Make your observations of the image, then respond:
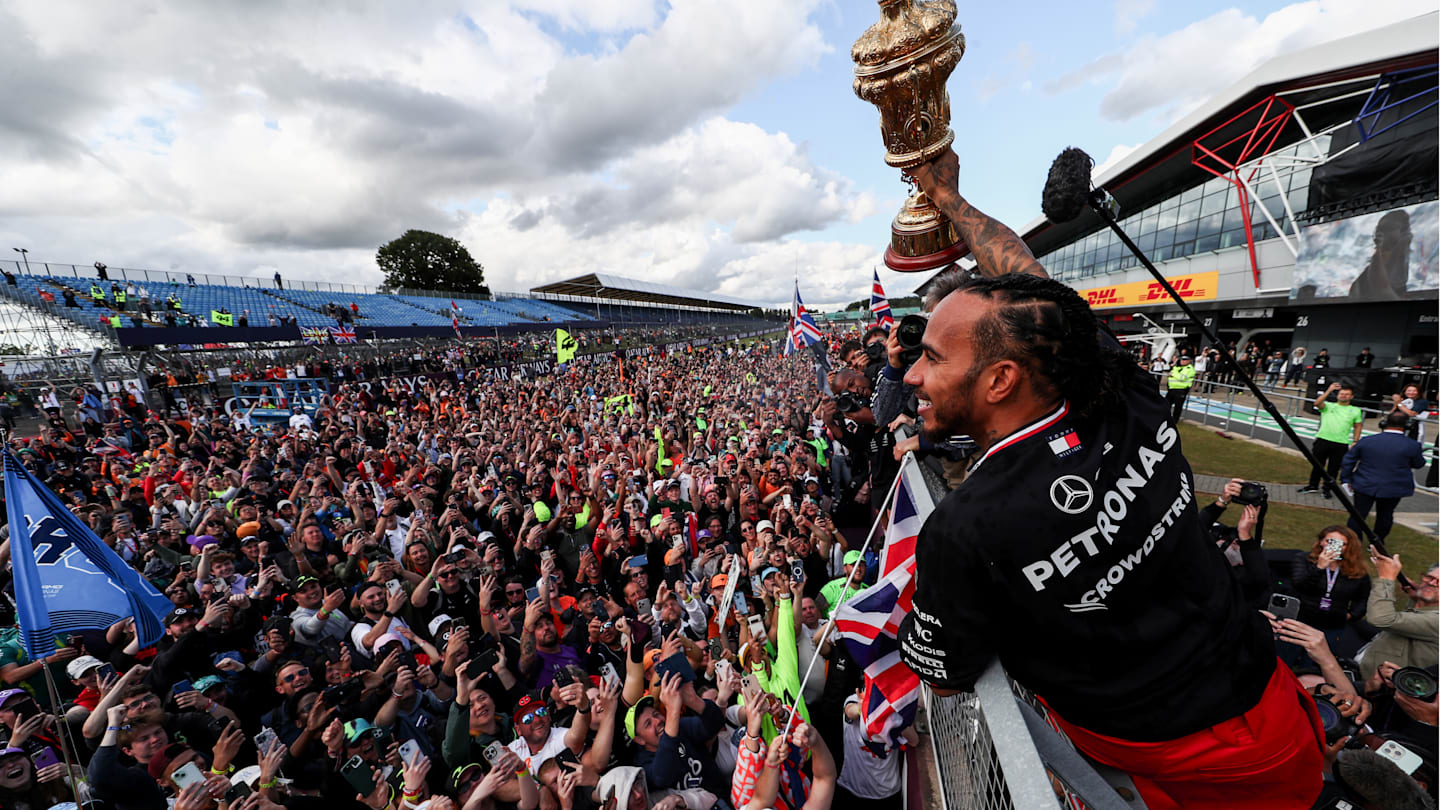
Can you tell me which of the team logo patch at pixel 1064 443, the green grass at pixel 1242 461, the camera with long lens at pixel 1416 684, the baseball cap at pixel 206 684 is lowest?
the green grass at pixel 1242 461

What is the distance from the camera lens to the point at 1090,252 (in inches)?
1420

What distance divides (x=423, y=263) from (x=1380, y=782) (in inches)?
3075

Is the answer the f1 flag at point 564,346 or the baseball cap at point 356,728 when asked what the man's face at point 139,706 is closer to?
the baseball cap at point 356,728

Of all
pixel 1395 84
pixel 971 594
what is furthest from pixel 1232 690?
pixel 1395 84

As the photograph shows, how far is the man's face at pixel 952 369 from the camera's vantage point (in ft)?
4.02

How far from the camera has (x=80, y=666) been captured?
4.21 m

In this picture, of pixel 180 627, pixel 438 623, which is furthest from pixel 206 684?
pixel 438 623

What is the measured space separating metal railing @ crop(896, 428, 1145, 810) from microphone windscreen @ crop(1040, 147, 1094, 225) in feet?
3.81

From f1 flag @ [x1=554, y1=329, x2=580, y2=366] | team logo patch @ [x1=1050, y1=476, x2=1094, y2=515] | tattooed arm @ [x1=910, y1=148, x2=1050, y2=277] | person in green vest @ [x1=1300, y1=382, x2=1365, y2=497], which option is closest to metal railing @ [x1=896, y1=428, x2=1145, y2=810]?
team logo patch @ [x1=1050, y1=476, x2=1094, y2=515]

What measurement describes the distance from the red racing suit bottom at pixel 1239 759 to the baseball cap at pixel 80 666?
676 cm

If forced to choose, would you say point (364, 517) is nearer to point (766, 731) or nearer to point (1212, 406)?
point (766, 731)

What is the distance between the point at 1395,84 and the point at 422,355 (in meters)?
37.9

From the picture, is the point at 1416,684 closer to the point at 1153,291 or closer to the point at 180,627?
the point at 180,627

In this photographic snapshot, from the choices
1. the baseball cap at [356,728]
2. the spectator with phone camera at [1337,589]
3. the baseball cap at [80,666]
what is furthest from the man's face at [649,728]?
the spectator with phone camera at [1337,589]
